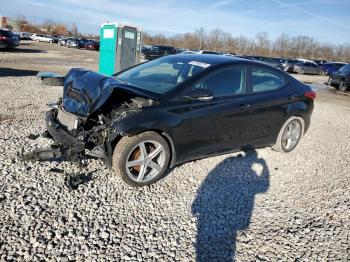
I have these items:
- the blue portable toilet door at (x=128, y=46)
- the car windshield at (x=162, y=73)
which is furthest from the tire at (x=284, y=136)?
the blue portable toilet door at (x=128, y=46)

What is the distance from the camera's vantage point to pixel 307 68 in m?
32.6

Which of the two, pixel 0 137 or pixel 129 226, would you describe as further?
pixel 0 137

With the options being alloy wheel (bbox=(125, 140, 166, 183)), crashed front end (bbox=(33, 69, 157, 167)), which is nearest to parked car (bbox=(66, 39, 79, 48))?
crashed front end (bbox=(33, 69, 157, 167))

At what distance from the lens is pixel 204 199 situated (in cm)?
404

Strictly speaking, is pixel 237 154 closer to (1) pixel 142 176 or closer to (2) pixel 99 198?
(1) pixel 142 176

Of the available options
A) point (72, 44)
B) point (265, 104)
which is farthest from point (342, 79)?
point (72, 44)

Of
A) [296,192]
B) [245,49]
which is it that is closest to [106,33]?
[296,192]

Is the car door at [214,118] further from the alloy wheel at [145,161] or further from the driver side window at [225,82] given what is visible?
the alloy wheel at [145,161]

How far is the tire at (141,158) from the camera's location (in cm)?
389

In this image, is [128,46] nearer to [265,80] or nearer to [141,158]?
[265,80]

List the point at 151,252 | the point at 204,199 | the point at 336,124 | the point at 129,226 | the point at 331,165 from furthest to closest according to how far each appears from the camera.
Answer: the point at 336,124 < the point at 331,165 < the point at 204,199 < the point at 129,226 < the point at 151,252

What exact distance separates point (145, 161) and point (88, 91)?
115 centimetres

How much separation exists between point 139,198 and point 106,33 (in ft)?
24.8

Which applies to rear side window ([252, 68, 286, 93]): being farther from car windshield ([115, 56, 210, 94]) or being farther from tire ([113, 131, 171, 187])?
tire ([113, 131, 171, 187])
